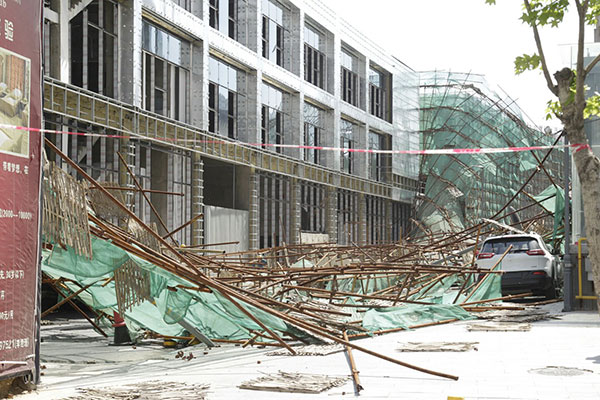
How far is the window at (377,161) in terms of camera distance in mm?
52000

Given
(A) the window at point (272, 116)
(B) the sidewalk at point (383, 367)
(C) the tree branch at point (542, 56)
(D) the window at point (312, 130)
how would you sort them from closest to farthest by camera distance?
(B) the sidewalk at point (383, 367) < (C) the tree branch at point (542, 56) < (A) the window at point (272, 116) < (D) the window at point (312, 130)

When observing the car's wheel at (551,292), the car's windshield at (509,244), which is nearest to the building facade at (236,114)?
the car's windshield at (509,244)

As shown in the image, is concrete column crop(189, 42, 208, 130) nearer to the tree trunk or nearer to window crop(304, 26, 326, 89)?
window crop(304, 26, 326, 89)

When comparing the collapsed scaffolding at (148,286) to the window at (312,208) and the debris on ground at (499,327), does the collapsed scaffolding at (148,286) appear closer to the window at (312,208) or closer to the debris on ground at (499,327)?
the debris on ground at (499,327)

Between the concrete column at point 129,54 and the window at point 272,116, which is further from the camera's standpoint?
the window at point 272,116

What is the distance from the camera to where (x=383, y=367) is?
948 centimetres

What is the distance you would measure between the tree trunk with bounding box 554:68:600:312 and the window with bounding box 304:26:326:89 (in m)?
34.3

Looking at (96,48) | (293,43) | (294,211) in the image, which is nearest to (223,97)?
(294,211)

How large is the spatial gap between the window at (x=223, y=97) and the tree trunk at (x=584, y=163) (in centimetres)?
2355

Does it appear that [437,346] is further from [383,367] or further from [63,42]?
[63,42]

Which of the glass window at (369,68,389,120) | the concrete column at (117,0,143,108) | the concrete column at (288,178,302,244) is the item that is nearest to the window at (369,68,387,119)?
the glass window at (369,68,389,120)

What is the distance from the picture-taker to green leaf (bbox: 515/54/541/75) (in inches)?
423

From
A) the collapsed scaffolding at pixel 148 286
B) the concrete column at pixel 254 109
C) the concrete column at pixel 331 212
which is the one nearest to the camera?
the collapsed scaffolding at pixel 148 286

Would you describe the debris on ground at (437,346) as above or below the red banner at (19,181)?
below
